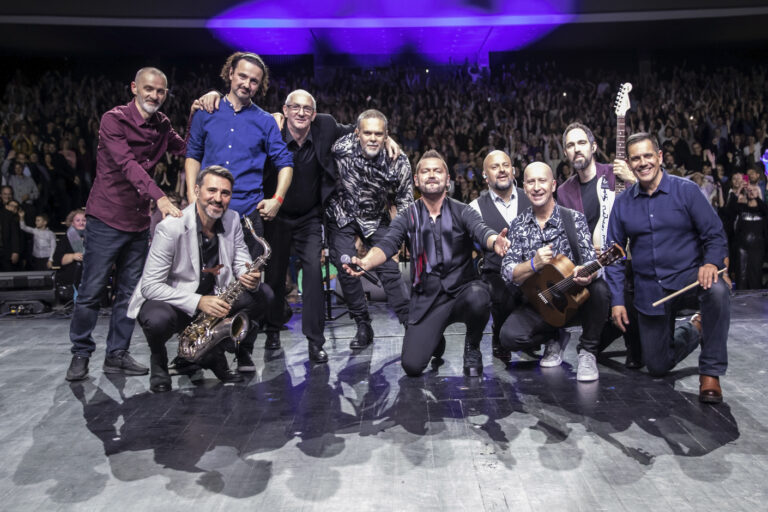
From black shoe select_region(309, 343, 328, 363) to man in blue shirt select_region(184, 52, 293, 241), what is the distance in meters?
0.71

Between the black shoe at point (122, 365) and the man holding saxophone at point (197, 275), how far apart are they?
1.10ft

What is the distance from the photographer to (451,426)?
9.05 ft

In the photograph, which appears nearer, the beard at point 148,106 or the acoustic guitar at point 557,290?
the acoustic guitar at point 557,290

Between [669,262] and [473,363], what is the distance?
1109mm

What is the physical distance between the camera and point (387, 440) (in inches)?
103

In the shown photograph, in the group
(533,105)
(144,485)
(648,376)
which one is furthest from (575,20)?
(144,485)

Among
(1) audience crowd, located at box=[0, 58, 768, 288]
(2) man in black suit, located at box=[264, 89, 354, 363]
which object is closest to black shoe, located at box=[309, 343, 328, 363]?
(2) man in black suit, located at box=[264, 89, 354, 363]

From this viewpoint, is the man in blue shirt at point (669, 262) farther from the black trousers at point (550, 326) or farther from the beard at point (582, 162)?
the beard at point (582, 162)

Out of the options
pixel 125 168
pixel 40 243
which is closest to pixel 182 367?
pixel 125 168

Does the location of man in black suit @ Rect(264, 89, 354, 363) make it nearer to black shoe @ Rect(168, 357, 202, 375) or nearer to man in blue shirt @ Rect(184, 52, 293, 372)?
man in blue shirt @ Rect(184, 52, 293, 372)

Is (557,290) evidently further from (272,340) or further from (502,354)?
(272,340)

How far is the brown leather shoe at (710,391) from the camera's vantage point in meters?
2.98

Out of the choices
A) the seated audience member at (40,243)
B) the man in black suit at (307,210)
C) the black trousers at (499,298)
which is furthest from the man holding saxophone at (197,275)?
the seated audience member at (40,243)

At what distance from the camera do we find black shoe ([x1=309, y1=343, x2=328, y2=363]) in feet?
12.9
